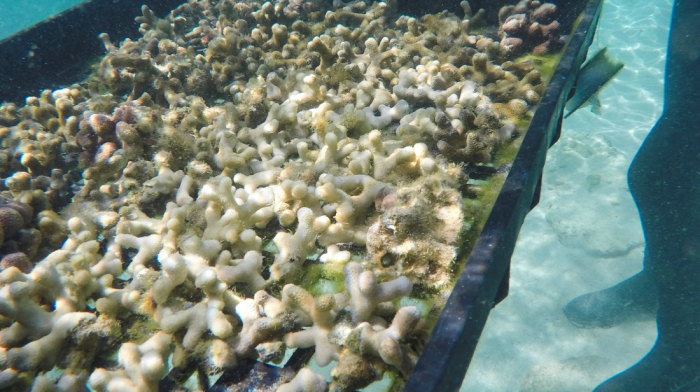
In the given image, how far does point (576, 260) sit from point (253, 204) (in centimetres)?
743

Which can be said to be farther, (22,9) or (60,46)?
(22,9)

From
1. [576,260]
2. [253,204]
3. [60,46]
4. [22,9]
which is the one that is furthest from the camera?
[22,9]

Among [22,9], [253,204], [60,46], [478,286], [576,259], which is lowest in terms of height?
[576,259]

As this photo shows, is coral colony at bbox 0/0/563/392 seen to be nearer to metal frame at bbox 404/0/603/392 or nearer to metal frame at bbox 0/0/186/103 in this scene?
metal frame at bbox 404/0/603/392

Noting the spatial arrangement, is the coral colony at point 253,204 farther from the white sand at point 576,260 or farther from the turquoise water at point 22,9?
the turquoise water at point 22,9

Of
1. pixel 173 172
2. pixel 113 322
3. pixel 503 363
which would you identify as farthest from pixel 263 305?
pixel 503 363

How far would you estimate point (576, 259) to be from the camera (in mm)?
7102

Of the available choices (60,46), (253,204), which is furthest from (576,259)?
(60,46)

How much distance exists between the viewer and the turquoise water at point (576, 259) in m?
5.82

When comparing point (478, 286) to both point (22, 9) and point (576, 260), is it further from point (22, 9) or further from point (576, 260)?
point (22, 9)

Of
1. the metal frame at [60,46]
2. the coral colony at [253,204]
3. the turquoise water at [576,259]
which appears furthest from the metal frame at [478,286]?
the metal frame at [60,46]

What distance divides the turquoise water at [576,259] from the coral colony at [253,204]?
494 cm

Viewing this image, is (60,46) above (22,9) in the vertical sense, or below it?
below

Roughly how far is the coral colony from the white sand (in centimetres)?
494
